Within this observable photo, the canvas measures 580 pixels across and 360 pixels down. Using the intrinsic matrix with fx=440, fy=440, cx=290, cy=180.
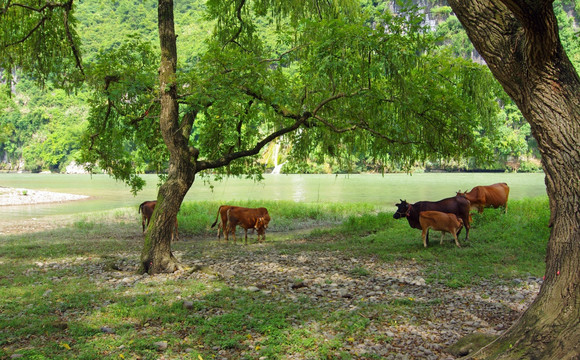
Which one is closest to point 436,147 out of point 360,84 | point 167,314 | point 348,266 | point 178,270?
point 360,84

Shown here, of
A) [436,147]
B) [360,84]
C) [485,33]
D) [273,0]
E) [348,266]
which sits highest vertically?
[273,0]

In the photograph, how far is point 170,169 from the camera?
8359 millimetres

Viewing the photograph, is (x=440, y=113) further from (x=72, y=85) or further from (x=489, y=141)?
(x=72, y=85)

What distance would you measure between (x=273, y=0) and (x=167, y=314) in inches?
325

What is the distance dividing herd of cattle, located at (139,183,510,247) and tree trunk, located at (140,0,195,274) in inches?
163

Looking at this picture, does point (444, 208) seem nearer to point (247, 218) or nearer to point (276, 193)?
point (247, 218)

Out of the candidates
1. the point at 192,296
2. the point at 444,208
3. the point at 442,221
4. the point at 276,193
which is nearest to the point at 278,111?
the point at 442,221

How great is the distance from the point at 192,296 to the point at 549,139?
479cm

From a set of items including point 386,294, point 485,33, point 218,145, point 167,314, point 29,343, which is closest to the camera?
point 485,33

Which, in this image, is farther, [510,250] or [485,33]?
[510,250]

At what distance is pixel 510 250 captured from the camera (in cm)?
895

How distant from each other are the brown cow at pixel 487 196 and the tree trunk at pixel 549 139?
9.54 metres

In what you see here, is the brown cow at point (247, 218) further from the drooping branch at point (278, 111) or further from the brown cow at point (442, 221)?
the brown cow at point (442, 221)

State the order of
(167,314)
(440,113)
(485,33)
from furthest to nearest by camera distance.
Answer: (440,113), (167,314), (485,33)
